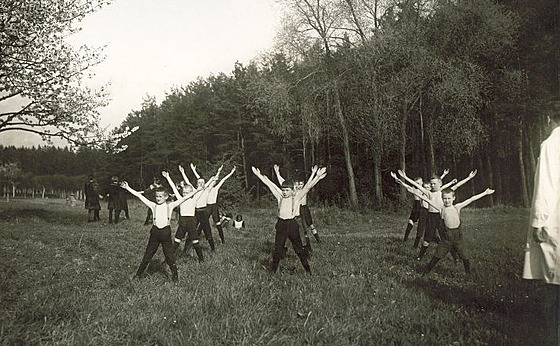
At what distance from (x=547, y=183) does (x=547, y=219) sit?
0.34 meters

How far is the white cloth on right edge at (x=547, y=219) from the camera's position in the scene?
416 centimetres

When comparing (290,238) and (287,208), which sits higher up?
(287,208)

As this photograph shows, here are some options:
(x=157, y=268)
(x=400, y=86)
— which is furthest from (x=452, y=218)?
(x=400, y=86)

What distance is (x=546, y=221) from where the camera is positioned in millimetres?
4156

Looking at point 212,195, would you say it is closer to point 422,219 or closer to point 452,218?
point 422,219

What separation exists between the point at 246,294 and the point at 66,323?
7.62 feet

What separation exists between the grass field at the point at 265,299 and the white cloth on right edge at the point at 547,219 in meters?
0.34

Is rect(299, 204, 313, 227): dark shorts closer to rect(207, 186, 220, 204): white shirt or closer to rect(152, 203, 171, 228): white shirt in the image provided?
rect(207, 186, 220, 204): white shirt

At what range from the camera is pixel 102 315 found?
5.49 meters

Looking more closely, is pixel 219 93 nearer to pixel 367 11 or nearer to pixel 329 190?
pixel 329 190

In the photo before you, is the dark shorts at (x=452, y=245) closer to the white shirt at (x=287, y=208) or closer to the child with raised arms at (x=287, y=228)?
the child with raised arms at (x=287, y=228)

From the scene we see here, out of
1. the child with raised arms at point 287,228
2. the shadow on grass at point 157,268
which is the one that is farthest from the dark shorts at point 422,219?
the shadow on grass at point 157,268

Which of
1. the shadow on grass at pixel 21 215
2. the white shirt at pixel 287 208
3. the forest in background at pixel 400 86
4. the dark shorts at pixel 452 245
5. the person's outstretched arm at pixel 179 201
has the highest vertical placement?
the forest in background at pixel 400 86

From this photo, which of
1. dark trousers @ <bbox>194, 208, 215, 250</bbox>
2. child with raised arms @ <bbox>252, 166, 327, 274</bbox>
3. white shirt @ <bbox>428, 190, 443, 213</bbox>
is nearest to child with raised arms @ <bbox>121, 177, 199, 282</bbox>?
child with raised arms @ <bbox>252, 166, 327, 274</bbox>
